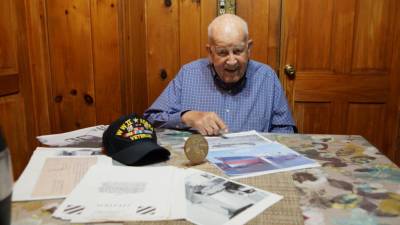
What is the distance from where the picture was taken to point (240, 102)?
1.74 metres

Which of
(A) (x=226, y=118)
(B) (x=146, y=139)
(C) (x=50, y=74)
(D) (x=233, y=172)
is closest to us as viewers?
(D) (x=233, y=172)

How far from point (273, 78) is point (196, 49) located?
729 mm

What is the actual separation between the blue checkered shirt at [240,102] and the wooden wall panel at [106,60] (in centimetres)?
37

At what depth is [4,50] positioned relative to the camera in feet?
5.76

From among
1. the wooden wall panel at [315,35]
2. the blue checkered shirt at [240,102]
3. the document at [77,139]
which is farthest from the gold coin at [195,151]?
the wooden wall panel at [315,35]

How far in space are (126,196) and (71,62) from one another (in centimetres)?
141

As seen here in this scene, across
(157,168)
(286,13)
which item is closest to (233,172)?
(157,168)

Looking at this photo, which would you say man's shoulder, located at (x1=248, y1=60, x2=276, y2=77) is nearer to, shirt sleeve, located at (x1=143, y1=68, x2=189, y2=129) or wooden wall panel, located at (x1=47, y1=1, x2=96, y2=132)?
shirt sleeve, located at (x1=143, y1=68, x2=189, y2=129)

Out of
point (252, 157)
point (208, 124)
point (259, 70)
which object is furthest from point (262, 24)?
point (252, 157)

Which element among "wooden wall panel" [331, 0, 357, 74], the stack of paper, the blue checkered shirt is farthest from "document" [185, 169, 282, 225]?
"wooden wall panel" [331, 0, 357, 74]

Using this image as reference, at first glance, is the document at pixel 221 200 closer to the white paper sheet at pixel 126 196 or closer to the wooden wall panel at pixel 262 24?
the white paper sheet at pixel 126 196

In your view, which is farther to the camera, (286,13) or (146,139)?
(286,13)

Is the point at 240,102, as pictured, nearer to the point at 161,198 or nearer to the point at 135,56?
the point at 135,56

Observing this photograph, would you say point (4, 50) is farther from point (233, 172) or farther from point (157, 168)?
point (233, 172)
